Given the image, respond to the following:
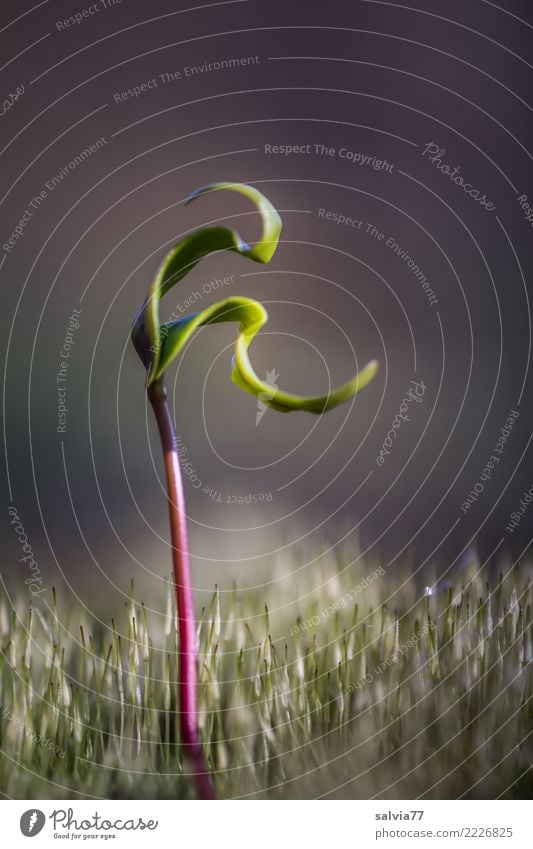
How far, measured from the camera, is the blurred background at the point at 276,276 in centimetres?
67

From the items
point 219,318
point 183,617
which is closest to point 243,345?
point 219,318

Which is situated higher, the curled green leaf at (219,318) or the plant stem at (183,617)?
the curled green leaf at (219,318)

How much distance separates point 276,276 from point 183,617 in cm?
32

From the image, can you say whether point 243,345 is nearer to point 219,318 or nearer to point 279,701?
point 219,318

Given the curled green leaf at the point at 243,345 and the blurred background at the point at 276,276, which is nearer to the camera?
the curled green leaf at the point at 243,345

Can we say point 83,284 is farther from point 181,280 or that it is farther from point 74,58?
point 74,58

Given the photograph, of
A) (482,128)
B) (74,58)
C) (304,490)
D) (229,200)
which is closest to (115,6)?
(74,58)

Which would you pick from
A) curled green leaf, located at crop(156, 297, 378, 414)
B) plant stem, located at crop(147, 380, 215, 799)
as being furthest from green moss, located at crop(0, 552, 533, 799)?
curled green leaf, located at crop(156, 297, 378, 414)

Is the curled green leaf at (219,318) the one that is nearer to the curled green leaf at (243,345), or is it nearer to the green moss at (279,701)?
the curled green leaf at (243,345)

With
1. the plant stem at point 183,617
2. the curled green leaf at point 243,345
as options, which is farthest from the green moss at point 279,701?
the curled green leaf at point 243,345

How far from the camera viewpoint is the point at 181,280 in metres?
0.66

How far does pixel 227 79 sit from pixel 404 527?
46cm
